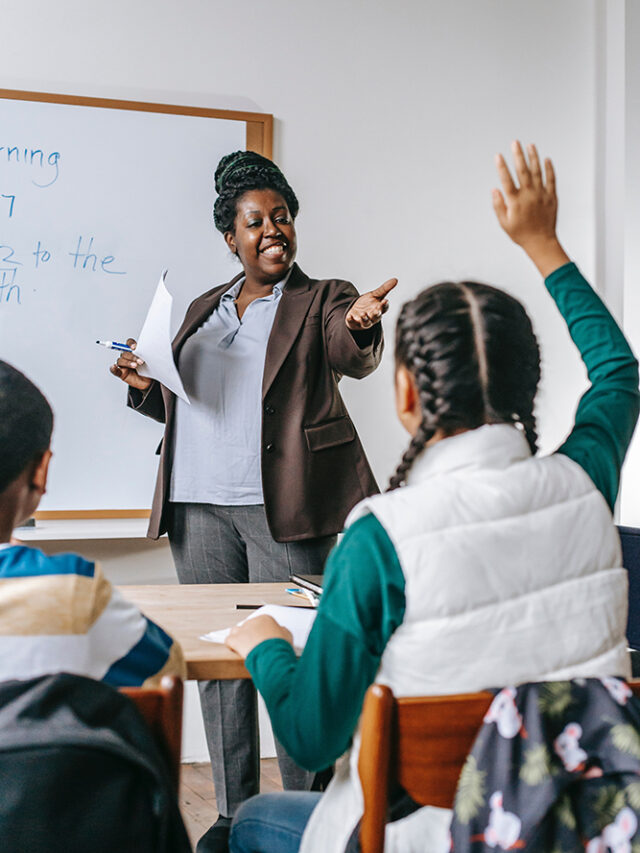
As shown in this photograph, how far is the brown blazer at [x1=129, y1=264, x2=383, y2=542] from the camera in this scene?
2.14 m

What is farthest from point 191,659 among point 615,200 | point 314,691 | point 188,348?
point 615,200

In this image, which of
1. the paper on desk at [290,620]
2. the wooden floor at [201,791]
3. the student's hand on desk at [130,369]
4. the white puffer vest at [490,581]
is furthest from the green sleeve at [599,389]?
the wooden floor at [201,791]

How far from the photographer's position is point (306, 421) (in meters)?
2.20

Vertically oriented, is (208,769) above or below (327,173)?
below

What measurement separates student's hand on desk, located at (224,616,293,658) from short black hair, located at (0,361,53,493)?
1.18 ft

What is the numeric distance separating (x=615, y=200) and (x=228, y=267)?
136 cm

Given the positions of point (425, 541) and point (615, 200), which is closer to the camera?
point (425, 541)

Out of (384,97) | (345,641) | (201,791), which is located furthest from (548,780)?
(384,97)

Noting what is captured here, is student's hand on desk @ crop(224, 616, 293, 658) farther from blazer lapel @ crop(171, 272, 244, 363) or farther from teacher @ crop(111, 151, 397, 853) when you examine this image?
blazer lapel @ crop(171, 272, 244, 363)

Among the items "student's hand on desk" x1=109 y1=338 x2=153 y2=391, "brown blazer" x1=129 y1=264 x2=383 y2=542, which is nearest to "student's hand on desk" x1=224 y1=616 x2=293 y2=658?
"brown blazer" x1=129 y1=264 x2=383 y2=542

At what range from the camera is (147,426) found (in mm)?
2740

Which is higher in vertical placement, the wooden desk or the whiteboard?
the whiteboard

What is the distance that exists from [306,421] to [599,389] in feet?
3.61

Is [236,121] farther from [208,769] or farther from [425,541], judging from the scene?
[425,541]
